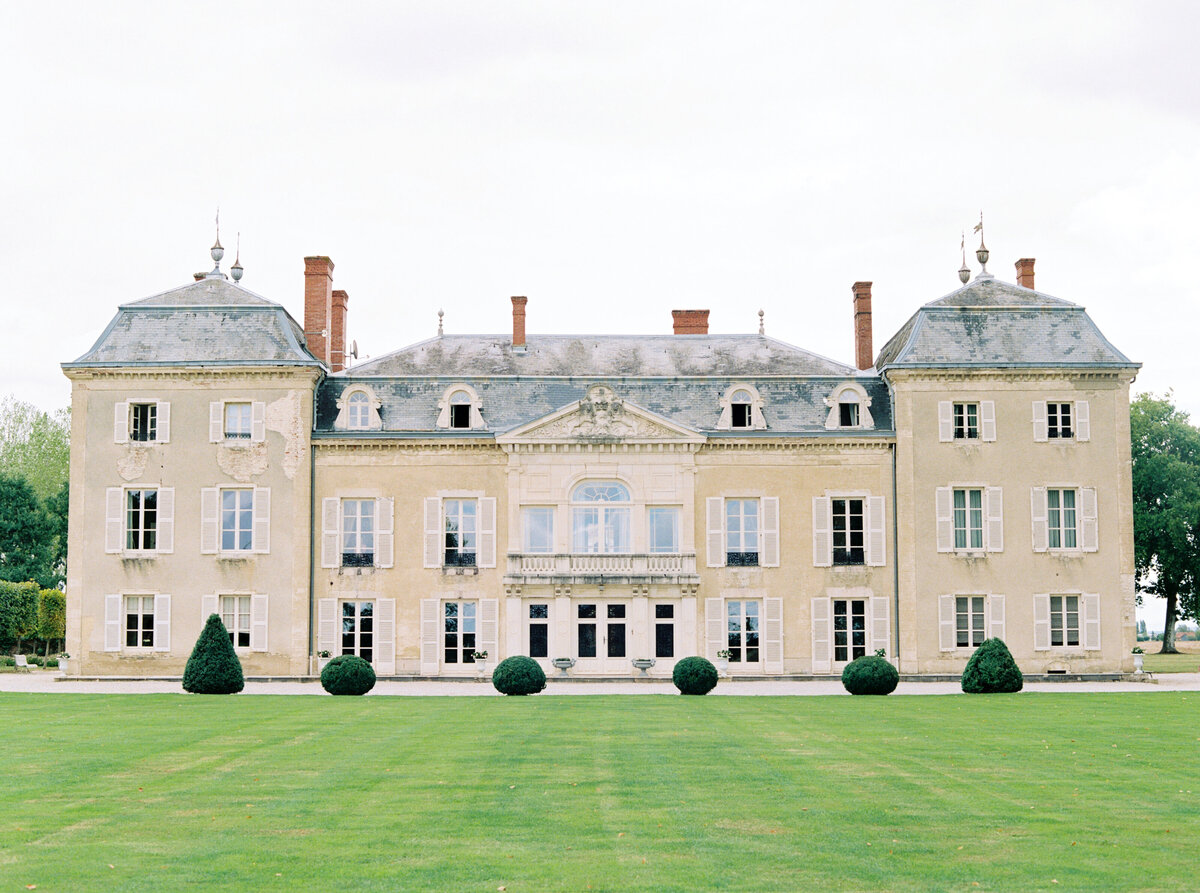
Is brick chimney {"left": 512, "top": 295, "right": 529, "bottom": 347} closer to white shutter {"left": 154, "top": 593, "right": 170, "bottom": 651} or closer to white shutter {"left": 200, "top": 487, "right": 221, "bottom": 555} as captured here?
white shutter {"left": 200, "top": 487, "right": 221, "bottom": 555}

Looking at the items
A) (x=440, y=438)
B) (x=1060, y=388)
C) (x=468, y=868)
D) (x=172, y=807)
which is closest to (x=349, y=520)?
(x=440, y=438)

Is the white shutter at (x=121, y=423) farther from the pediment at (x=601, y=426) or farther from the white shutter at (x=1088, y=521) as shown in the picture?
the white shutter at (x=1088, y=521)

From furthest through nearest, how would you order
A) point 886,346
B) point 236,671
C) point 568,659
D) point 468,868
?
point 886,346 → point 568,659 → point 236,671 → point 468,868

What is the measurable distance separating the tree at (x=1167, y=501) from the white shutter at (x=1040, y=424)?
66.5ft

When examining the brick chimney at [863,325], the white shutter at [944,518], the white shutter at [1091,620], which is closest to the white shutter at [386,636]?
the white shutter at [944,518]

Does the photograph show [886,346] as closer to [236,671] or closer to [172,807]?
[236,671]

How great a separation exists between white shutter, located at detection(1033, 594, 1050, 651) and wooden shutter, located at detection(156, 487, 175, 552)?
2695 cm

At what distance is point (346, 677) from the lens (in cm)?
3300

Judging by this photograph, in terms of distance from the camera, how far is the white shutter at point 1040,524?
40.8 m

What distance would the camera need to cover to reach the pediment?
41125 mm

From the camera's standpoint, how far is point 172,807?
47.9 feet

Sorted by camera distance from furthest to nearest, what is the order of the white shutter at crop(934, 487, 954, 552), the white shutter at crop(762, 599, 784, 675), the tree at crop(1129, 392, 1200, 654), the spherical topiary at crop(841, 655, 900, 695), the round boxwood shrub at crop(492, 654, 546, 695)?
the tree at crop(1129, 392, 1200, 654) < the white shutter at crop(934, 487, 954, 552) < the white shutter at crop(762, 599, 784, 675) < the round boxwood shrub at crop(492, 654, 546, 695) < the spherical topiary at crop(841, 655, 900, 695)

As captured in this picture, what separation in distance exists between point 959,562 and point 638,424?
10922mm

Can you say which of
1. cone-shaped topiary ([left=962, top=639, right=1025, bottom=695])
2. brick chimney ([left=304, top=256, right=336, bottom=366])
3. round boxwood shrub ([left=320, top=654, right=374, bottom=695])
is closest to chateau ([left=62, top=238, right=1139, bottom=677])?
brick chimney ([left=304, top=256, right=336, bottom=366])
